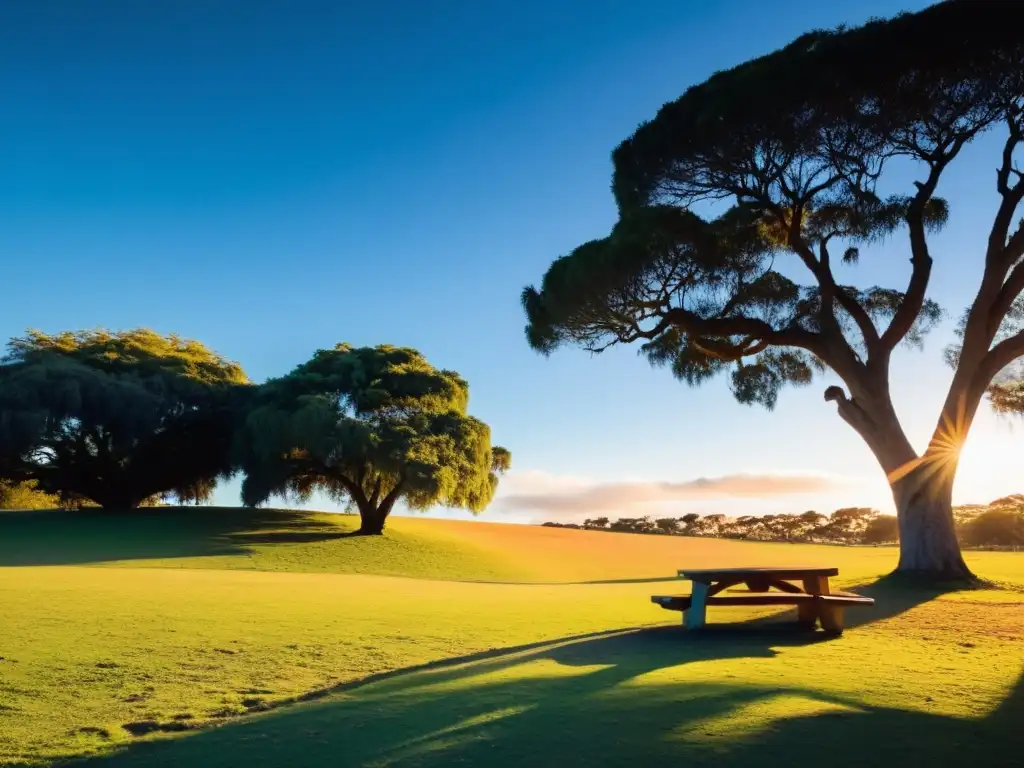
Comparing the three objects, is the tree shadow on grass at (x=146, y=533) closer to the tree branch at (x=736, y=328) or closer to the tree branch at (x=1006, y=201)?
the tree branch at (x=736, y=328)

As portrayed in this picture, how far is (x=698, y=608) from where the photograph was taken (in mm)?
9930

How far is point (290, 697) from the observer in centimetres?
682

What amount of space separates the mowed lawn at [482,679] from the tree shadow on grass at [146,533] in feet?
41.5

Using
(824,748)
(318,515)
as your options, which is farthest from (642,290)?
(318,515)

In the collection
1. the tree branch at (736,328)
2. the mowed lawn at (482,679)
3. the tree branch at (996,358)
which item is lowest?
the mowed lawn at (482,679)

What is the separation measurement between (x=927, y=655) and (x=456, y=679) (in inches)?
190

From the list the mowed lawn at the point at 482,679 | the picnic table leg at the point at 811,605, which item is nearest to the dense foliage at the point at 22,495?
the mowed lawn at the point at 482,679

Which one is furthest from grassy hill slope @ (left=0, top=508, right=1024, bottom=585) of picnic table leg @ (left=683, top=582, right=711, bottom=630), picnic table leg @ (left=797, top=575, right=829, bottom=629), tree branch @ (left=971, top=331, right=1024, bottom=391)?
picnic table leg @ (left=683, top=582, right=711, bottom=630)

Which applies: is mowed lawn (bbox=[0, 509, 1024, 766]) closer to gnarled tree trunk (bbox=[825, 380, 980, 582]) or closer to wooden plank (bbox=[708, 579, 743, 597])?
wooden plank (bbox=[708, 579, 743, 597])

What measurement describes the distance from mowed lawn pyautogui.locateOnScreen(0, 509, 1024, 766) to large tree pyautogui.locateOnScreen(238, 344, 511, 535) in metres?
14.9

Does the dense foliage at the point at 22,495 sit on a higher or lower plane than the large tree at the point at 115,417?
lower

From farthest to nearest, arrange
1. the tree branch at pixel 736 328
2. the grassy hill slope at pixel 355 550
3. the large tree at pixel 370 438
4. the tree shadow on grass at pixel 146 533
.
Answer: the large tree at pixel 370 438 < the tree shadow on grass at pixel 146 533 < the grassy hill slope at pixel 355 550 < the tree branch at pixel 736 328

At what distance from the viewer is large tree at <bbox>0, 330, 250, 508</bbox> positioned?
3488cm

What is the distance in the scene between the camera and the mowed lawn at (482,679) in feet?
16.7
